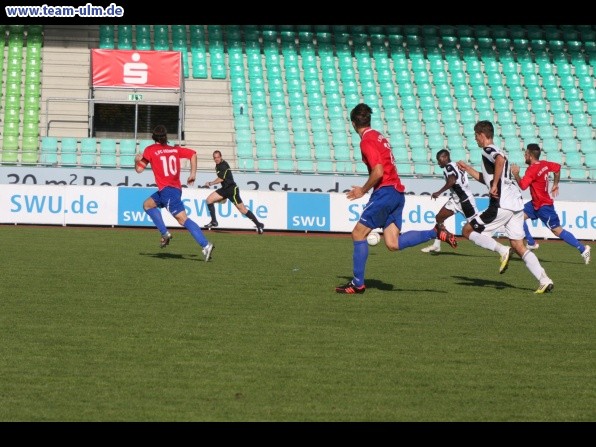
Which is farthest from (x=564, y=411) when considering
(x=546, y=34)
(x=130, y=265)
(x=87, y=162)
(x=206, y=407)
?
(x=546, y=34)

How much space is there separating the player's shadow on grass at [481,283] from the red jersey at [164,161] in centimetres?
482

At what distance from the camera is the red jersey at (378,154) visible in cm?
1116

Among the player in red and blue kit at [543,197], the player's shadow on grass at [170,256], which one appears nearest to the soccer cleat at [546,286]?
the player in red and blue kit at [543,197]

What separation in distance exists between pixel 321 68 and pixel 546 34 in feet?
31.3

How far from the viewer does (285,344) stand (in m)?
8.02

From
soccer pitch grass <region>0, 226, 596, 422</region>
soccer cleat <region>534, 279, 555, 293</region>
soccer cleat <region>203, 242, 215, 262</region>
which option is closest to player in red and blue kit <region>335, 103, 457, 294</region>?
soccer pitch grass <region>0, 226, 596, 422</region>

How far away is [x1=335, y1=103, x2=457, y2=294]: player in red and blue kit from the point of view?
11.2 meters

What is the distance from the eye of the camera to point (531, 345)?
832 centimetres

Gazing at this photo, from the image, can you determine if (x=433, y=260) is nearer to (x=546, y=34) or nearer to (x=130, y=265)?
(x=130, y=265)

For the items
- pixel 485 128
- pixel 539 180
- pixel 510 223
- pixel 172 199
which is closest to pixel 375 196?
pixel 485 128

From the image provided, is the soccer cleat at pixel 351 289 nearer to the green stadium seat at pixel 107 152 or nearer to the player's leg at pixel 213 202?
the player's leg at pixel 213 202

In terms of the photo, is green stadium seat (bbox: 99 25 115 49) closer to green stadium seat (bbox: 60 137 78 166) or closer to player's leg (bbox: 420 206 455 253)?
green stadium seat (bbox: 60 137 78 166)

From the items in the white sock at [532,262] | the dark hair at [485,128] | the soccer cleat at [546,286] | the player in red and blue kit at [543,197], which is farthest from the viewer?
the player in red and blue kit at [543,197]

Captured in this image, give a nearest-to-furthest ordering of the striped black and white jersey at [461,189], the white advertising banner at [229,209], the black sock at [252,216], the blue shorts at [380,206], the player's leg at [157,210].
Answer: the blue shorts at [380,206], the player's leg at [157,210], the striped black and white jersey at [461,189], the black sock at [252,216], the white advertising banner at [229,209]
